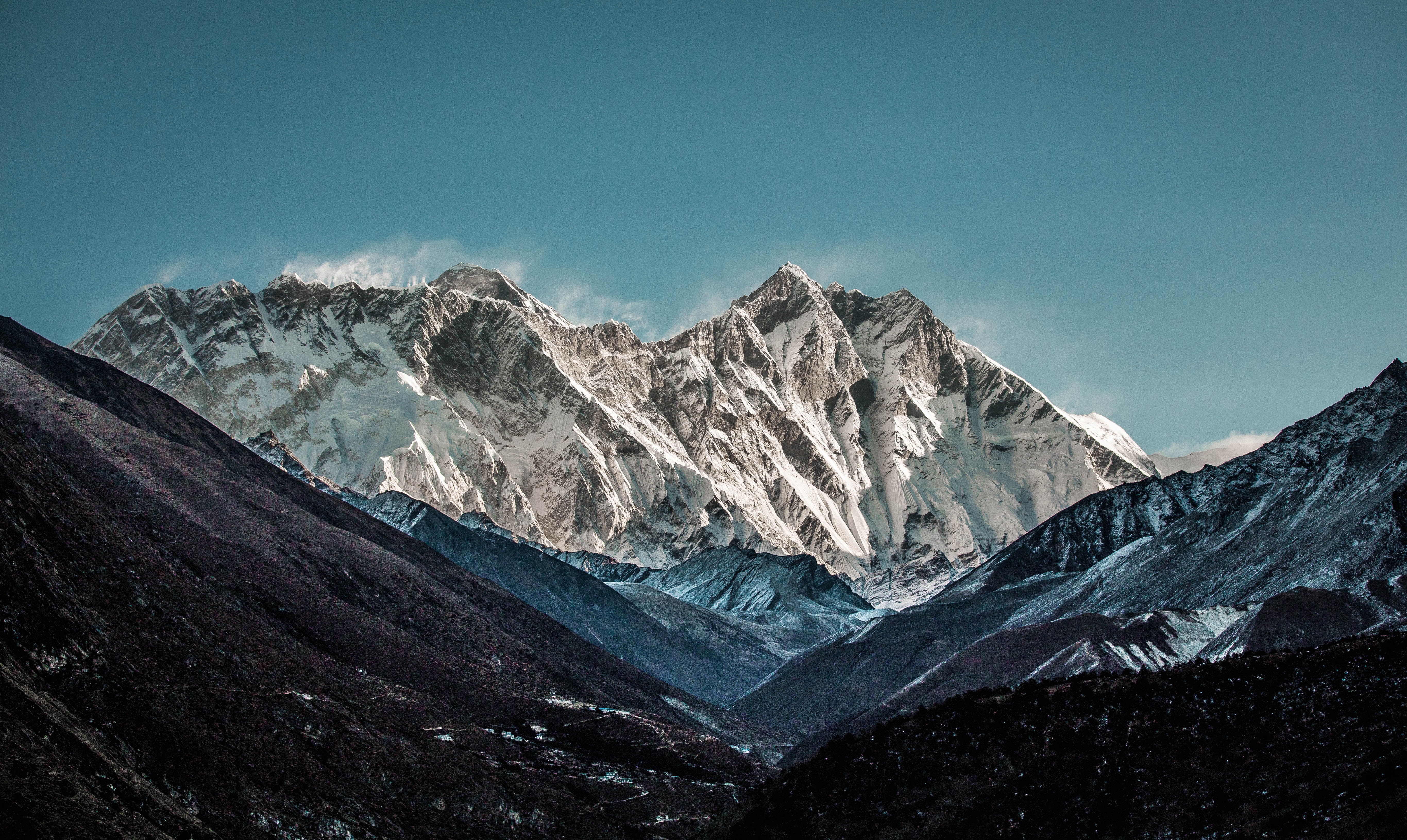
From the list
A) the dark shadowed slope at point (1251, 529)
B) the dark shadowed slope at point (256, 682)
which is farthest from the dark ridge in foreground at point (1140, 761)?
the dark shadowed slope at point (1251, 529)

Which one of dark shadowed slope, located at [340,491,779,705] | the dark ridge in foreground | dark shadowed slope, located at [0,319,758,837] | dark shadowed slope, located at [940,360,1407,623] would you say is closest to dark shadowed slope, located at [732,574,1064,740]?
dark shadowed slope, located at [940,360,1407,623]

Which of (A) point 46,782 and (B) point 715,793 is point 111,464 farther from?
(A) point 46,782

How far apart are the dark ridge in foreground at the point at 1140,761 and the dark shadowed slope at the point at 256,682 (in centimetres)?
1726

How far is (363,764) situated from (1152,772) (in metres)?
31.7

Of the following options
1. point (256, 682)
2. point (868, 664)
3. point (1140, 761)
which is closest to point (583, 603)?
point (868, 664)

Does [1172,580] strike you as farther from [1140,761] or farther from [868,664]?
[1140,761]

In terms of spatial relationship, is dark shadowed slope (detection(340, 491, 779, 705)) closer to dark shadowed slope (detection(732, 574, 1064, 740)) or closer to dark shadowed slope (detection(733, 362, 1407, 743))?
dark shadowed slope (detection(732, 574, 1064, 740))

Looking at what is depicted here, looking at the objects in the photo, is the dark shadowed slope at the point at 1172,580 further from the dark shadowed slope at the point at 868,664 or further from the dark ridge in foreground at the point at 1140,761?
the dark ridge in foreground at the point at 1140,761

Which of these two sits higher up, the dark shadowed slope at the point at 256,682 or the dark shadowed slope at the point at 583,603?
the dark shadowed slope at the point at 583,603

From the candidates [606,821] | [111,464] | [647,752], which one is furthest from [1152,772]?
[111,464]

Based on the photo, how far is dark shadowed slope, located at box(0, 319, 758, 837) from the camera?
34844mm

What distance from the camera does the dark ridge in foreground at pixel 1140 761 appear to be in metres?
26.3

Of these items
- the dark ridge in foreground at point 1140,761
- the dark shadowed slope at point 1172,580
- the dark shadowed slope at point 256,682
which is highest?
the dark shadowed slope at point 1172,580

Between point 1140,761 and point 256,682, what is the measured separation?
3673 cm
